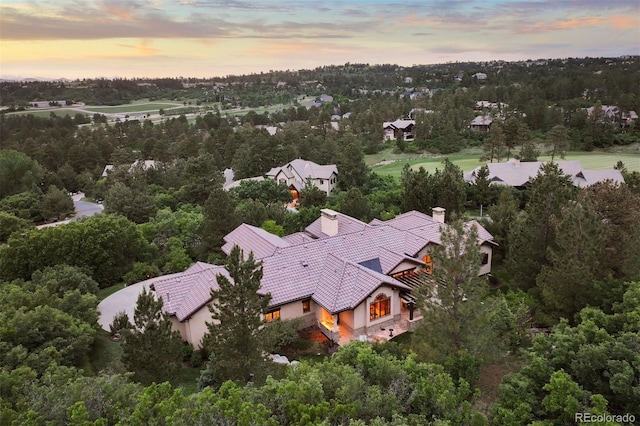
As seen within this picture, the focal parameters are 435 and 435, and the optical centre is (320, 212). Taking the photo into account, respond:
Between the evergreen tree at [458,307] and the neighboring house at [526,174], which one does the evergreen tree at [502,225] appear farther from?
the neighboring house at [526,174]

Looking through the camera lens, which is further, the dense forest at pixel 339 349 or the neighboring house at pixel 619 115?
the neighboring house at pixel 619 115

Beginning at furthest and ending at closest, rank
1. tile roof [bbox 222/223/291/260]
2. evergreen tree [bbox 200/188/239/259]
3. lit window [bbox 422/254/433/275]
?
evergreen tree [bbox 200/188/239/259] → tile roof [bbox 222/223/291/260] → lit window [bbox 422/254/433/275]

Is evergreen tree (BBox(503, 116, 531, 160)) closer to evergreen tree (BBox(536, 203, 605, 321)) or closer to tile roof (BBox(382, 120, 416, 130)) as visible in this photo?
tile roof (BBox(382, 120, 416, 130))

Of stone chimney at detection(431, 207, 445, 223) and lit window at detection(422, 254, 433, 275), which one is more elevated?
stone chimney at detection(431, 207, 445, 223)

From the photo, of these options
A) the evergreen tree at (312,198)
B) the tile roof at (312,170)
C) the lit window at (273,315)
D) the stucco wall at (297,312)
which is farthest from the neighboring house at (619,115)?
the lit window at (273,315)

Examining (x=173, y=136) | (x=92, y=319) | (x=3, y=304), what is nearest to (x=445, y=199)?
(x=92, y=319)

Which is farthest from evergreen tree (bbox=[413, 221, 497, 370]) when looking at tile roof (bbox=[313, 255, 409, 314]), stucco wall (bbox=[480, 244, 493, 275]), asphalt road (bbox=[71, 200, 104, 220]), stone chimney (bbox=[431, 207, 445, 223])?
asphalt road (bbox=[71, 200, 104, 220])

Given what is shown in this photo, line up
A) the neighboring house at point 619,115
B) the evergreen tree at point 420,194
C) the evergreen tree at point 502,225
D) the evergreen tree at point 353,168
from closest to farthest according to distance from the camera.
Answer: the evergreen tree at point 502,225 → the evergreen tree at point 420,194 → the evergreen tree at point 353,168 → the neighboring house at point 619,115
